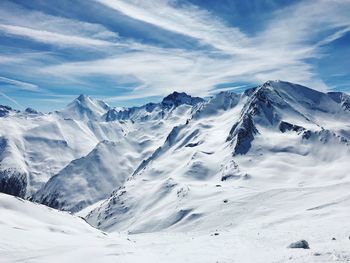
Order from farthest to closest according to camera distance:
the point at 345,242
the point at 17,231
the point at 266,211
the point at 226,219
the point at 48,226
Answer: the point at 226,219 < the point at 266,211 < the point at 48,226 < the point at 17,231 < the point at 345,242

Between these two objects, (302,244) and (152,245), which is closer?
(302,244)

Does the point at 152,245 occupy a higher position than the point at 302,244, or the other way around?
the point at 302,244

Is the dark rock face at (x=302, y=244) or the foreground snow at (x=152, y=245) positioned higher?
the dark rock face at (x=302, y=244)

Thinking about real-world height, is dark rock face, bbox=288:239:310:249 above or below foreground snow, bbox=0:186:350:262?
above

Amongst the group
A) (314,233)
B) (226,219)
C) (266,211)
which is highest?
(314,233)

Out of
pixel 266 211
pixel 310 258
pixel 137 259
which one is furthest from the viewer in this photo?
pixel 266 211

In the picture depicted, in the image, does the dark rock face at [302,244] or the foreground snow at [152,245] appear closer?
the foreground snow at [152,245]

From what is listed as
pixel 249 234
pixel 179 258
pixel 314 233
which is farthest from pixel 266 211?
pixel 179 258

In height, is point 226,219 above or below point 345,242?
below

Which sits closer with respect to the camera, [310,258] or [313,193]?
[310,258]

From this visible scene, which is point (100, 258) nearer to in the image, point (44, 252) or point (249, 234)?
A: point (44, 252)

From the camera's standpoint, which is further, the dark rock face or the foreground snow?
the dark rock face
